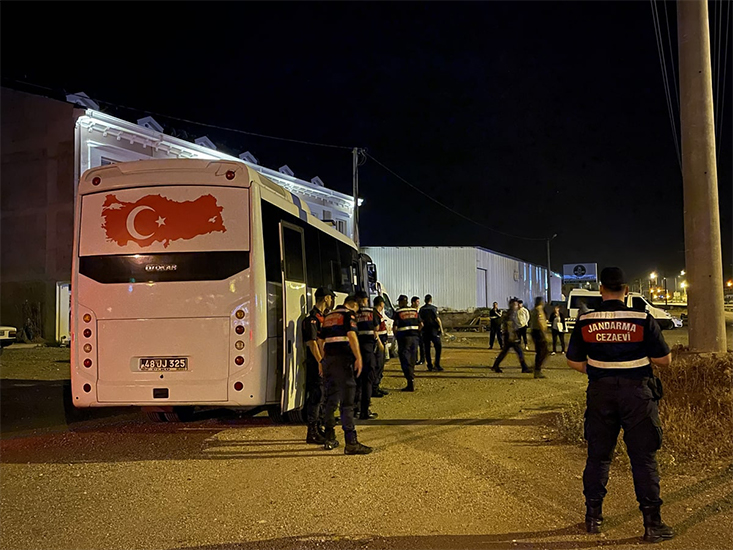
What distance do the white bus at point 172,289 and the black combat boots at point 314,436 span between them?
663 millimetres

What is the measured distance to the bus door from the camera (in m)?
7.93

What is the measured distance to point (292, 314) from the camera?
8.27 meters

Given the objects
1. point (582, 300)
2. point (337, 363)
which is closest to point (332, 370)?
point (337, 363)

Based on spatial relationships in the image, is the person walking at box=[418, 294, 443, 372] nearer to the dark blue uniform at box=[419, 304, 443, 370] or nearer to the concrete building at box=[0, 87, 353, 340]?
the dark blue uniform at box=[419, 304, 443, 370]

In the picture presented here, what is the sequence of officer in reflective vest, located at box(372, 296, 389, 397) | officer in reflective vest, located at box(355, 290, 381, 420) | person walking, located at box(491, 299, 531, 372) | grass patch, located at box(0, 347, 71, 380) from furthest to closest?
1. grass patch, located at box(0, 347, 71, 380)
2. person walking, located at box(491, 299, 531, 372)
3. officer in reflective vest, located at box(372, 296, 389, 397)
4. officer in reflective vest, located at box(355, 290, 381, 420)

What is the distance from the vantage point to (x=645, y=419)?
4.50m

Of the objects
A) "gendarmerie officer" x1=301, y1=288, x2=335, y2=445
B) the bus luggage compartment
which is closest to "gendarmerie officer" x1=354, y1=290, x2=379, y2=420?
"gendarmerie officer" x1=301, y1=288, x2=335, y2=445

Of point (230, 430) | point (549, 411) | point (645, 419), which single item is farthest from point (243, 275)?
point (549, 411)

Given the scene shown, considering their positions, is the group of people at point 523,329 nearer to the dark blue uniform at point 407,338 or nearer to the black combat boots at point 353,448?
the dark blue uniform at point 407,338

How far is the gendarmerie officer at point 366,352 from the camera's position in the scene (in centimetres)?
953

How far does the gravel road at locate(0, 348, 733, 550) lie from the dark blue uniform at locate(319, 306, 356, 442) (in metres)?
0.60

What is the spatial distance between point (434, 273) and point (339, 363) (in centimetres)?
3670

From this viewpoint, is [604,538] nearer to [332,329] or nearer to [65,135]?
[332,329]

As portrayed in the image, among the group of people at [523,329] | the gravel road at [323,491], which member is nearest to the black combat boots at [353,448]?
the gravel road at [323,491]
